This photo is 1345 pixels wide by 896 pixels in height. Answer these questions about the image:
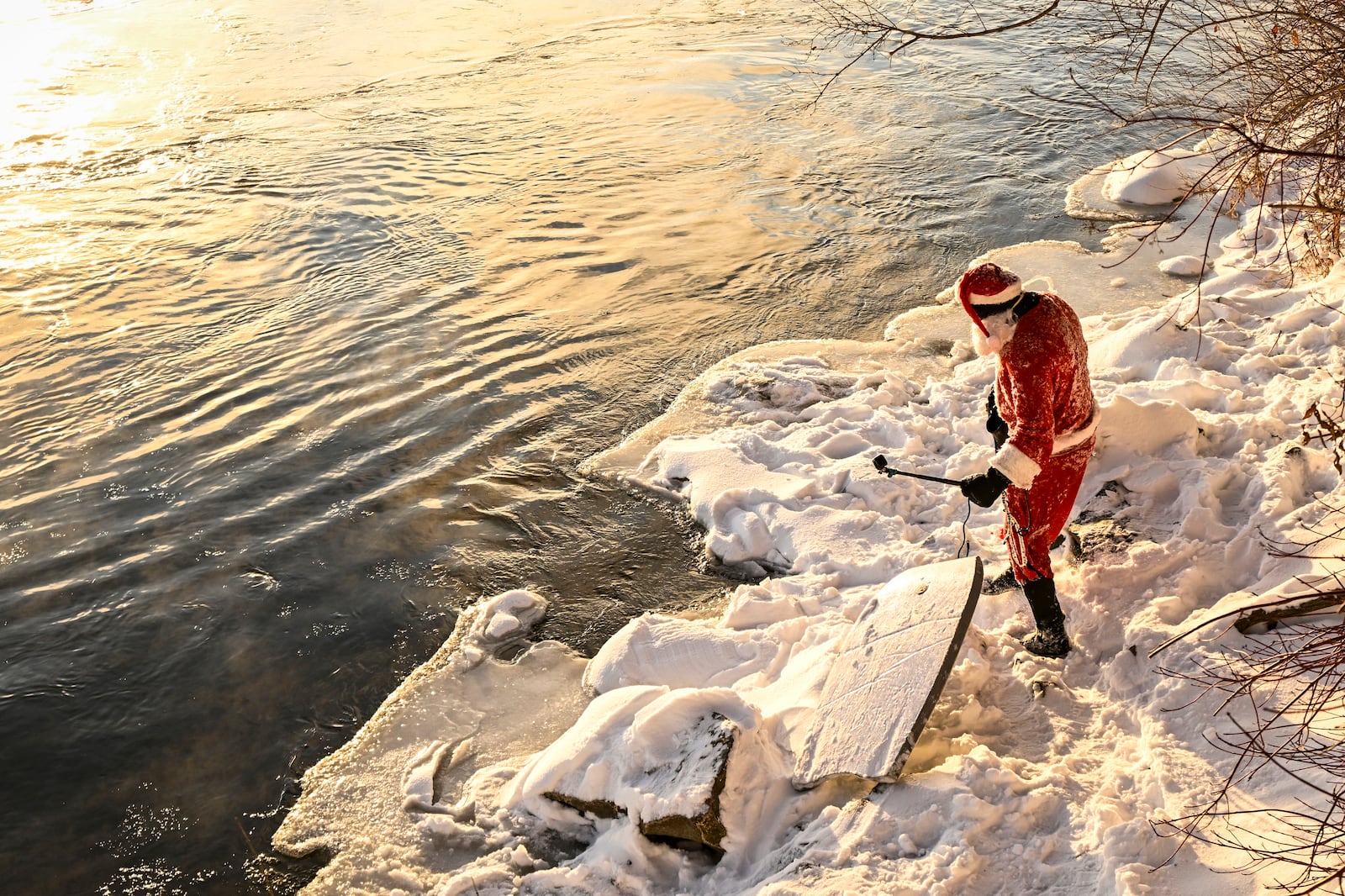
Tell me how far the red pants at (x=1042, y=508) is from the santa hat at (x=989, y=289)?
658 millimetres

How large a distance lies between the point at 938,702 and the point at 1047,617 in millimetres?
574

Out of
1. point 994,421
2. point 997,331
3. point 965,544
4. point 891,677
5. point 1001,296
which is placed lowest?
point 965,544

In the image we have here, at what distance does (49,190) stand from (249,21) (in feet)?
24.9

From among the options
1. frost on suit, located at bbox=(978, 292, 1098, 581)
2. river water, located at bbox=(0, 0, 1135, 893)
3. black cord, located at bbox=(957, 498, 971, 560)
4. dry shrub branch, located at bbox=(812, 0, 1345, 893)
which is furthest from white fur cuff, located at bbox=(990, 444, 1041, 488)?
river water, located at bbox=(0, 0, 1135, 893)

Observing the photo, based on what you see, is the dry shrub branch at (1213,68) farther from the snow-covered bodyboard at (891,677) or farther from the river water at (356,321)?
the snow-covered bodyboard at (891,677)

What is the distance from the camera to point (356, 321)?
8.00m

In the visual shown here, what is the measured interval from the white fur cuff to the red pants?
15 cm

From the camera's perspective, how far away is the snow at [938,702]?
10.0 feet

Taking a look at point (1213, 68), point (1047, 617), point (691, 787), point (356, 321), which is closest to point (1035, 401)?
point (1047, 617)

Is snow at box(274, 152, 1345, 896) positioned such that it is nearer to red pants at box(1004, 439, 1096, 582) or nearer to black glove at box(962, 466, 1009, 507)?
red pants at box(1004, 439, 1096, 582)

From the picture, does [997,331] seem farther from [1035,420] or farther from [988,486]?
[988,486]

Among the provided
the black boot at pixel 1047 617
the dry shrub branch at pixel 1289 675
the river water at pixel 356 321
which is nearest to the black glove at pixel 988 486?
the black boot at pixel 1047 617

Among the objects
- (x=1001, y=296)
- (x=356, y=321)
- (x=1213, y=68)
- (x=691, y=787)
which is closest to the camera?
(x=691, y=787)

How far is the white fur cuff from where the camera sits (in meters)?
3.57
